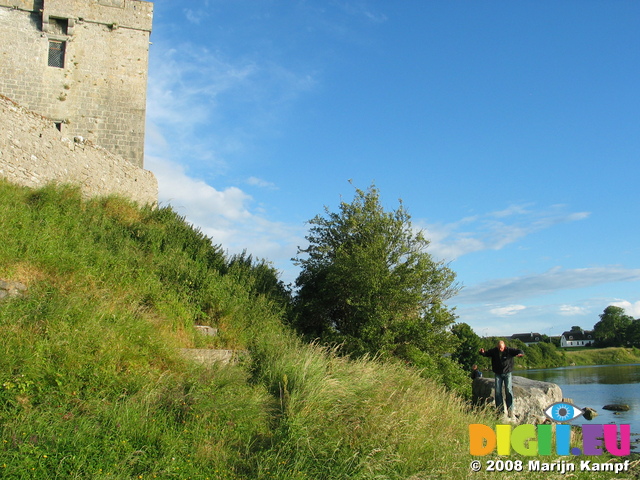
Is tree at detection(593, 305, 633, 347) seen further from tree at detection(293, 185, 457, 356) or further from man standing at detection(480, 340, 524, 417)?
man standing at detection(480, 340, 524, 417)

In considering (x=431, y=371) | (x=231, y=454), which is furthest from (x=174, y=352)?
(x=431, y=371)

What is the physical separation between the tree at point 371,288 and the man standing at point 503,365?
3.82 meters

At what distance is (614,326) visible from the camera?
99.1 metres

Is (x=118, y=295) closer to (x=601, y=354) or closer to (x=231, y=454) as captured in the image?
(x=231, y=454)

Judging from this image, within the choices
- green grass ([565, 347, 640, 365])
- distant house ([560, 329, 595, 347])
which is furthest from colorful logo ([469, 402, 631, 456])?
distant house ([560, 329, 595, 347])

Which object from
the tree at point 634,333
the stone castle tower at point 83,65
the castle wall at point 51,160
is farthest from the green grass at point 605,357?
the castle wall at point 51,160

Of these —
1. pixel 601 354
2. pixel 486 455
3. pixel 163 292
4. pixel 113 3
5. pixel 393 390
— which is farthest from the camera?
pixel 601 354

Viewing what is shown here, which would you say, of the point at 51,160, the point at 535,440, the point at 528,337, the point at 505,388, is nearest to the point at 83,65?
the point at 51,160

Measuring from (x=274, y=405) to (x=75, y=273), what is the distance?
14.1 feet

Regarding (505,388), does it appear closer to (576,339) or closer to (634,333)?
(634,333)

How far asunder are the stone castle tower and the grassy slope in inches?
431

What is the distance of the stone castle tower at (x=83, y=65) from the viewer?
19.4 metres

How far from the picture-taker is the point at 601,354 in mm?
86750

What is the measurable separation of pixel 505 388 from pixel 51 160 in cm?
1314
